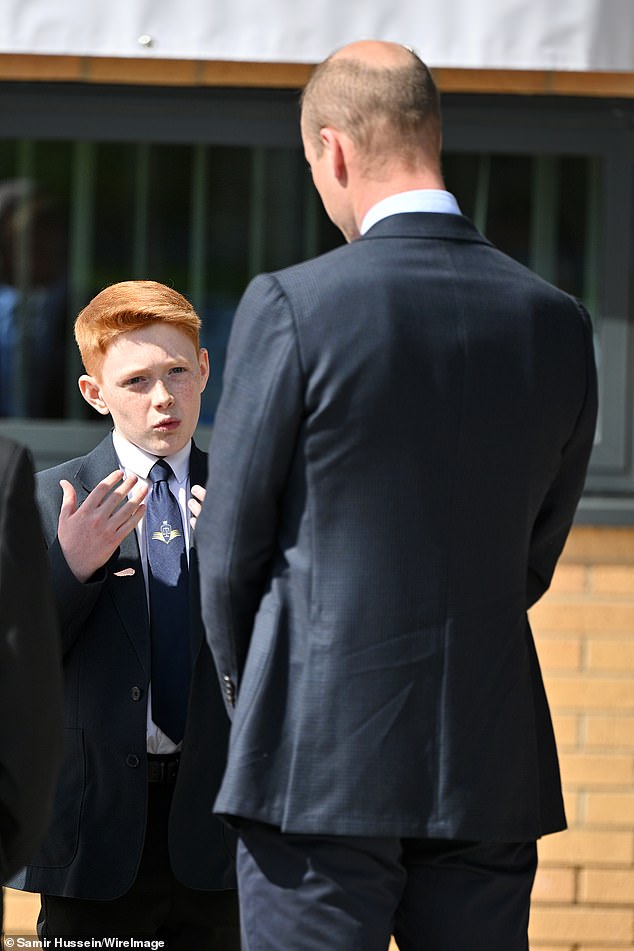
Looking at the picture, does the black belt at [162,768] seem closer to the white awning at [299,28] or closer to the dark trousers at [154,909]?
the dark trousers at [154,909]

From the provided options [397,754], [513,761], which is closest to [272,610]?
[397,754]

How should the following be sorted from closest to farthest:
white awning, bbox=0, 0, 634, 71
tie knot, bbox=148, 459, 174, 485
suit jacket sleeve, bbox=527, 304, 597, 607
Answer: suit jacket sleeve, bbox=527, 304, 597, 607, tie knot, bbox=148, 459, 174, 485, white awning, bbox=0, 0, 634, 71

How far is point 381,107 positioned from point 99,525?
2.81 feet

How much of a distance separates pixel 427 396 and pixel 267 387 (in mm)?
241

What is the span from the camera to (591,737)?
13.2ft

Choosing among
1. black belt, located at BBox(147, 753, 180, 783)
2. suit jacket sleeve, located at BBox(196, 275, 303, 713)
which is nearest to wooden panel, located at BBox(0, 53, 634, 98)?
suit jacket sleeve, located at BBox(196, 275, 303, 713)

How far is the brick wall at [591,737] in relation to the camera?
4.02m

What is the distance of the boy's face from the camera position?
268cm

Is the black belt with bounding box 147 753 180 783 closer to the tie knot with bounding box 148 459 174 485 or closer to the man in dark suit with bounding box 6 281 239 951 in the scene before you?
the man in dark suit with bounding box 6 281 239 951

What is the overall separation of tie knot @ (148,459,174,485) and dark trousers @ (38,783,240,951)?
22.2 inches

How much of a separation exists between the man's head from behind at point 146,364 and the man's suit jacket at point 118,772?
11.3 inches

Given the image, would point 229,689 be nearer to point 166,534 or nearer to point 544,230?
point 166,534

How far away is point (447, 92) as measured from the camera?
413cm

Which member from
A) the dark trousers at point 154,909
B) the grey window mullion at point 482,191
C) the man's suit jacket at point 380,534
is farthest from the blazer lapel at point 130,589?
the grey window mullion at point 482,191
